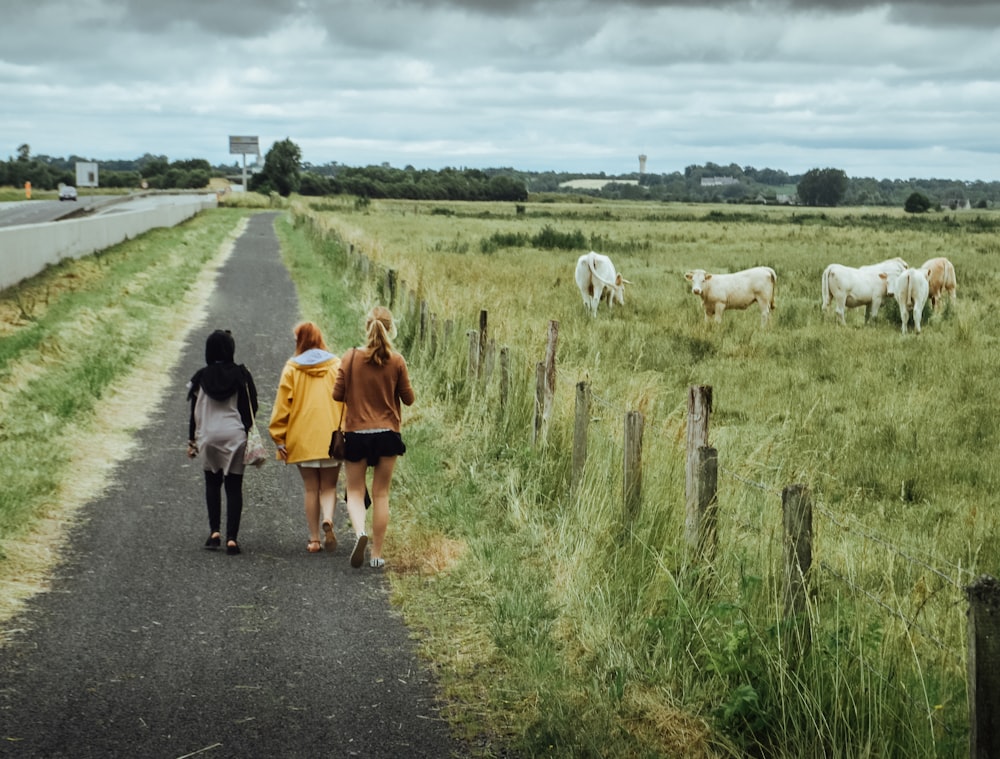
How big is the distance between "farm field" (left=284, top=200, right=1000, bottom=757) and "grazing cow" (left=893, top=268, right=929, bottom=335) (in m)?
1.51

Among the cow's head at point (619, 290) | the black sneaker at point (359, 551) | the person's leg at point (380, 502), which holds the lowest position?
the black sneaker at point (359, 551)

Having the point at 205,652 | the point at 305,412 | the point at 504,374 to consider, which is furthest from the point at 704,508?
the point at 504,374

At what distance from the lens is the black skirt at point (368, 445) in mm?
7613

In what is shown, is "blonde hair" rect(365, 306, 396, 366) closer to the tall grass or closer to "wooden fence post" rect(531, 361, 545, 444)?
"wooden fence post" rect(531, 361, 545, 444)

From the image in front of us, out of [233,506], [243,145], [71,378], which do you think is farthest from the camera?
[243,145]

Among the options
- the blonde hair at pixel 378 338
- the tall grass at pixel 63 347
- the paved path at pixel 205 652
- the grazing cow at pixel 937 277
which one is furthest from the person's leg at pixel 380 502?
the grazing cow at pixel 937 277

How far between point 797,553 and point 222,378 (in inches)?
171

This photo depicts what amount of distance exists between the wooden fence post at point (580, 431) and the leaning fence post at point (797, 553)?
9.63 ft

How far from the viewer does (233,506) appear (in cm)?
788

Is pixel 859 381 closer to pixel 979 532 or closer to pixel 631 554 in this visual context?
pixel 979 532

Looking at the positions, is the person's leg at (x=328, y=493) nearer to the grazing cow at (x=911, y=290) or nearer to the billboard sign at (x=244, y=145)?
the grazing cow at (x=911, y=290)

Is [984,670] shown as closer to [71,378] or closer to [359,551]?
[359,551]

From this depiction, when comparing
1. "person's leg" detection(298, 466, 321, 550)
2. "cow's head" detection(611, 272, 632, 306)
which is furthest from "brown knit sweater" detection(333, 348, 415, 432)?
"cow's head" detection(611, 272, 632, 306)

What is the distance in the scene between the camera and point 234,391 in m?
7.82
